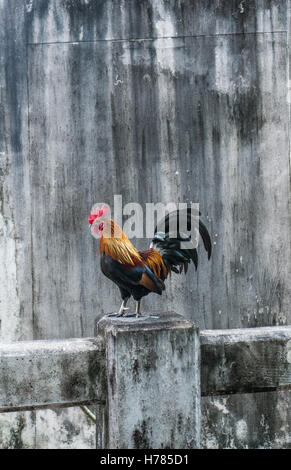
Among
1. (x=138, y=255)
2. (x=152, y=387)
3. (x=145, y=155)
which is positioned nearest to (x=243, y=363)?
(x=152, y=387)

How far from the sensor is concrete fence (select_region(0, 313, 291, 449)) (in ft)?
6.02

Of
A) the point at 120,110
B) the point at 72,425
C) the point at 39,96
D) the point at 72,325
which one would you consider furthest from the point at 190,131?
the point at 72,425

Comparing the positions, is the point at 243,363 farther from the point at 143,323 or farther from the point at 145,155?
the point at 145,155

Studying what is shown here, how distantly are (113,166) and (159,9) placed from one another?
1442 mm

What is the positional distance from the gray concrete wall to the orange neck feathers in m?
1.56

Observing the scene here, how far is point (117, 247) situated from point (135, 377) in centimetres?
70

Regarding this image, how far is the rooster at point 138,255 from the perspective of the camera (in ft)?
7.52

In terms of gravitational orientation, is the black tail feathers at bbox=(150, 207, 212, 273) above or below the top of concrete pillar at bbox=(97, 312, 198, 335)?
above

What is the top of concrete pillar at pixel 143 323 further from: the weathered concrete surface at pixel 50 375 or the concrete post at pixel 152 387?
the weathered concrete surface at pixel 50 375

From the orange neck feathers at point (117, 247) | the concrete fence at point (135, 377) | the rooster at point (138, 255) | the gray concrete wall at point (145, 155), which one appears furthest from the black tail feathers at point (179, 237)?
the gray concrete wall at point (145, 155)

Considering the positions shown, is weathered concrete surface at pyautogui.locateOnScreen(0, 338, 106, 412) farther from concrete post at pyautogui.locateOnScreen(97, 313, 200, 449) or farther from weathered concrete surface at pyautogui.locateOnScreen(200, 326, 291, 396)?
weathered concrete surface at pyautogui.locateOnScreen(200, 326, 291, 396)

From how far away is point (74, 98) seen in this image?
152 inches

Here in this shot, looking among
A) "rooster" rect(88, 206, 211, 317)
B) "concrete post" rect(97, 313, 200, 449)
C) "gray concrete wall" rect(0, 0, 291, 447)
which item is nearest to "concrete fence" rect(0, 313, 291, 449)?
"concrete post" rect(97, 313, 200, 449)

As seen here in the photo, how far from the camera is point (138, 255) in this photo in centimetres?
236
